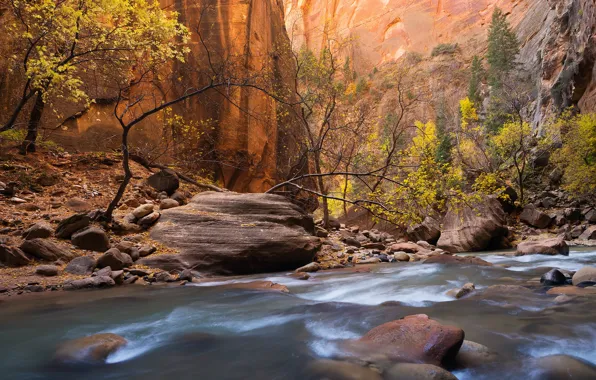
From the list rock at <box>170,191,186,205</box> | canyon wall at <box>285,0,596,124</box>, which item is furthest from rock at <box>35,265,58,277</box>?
canyon wall at <box>285,0,596,124</box>

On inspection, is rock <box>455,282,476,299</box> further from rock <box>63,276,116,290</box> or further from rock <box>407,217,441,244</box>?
rock <box>407,217,441,244</box>

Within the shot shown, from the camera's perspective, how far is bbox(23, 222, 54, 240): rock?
6.31 meters

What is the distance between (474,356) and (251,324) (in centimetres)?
227

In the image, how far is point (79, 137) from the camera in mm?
11641

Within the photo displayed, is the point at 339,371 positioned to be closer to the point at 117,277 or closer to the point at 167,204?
the point at 117,277

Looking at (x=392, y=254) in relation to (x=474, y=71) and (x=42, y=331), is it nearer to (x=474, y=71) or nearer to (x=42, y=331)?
(x=42, y=331)

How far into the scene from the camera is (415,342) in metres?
2.65

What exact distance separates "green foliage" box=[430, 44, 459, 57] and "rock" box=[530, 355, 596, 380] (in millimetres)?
84159

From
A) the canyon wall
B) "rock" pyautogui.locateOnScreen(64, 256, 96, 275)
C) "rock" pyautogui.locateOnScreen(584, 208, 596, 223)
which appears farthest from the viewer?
the canyon wall

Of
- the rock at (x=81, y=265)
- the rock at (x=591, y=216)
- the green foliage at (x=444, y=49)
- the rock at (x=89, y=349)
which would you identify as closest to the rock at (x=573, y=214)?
the rock at (x=591, y=216)

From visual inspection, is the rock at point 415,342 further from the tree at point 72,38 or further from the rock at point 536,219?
the rock at point 536,219

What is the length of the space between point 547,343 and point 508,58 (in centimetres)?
5459

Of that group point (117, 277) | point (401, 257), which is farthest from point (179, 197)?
point (401, 257)

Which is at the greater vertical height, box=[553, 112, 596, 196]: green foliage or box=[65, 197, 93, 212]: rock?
box=[553, 112, 596, 196]: green foliage
